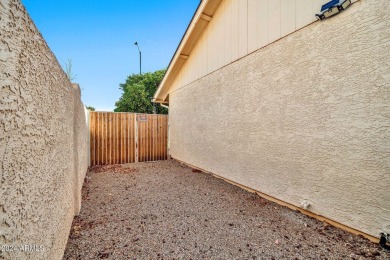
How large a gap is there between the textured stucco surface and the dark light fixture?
0.29 feet

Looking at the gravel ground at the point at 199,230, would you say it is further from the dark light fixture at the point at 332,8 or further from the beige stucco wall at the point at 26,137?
the dark light fixture at the point at 332,8

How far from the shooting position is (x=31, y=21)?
123 cm

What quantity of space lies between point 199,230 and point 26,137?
2518 millimetres

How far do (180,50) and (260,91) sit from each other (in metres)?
4.42

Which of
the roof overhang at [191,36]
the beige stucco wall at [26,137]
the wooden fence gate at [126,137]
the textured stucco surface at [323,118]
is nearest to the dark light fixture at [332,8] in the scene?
the textured stucco surface at [323,118]

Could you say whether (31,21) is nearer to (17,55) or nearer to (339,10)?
(17,55)

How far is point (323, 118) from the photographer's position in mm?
2959

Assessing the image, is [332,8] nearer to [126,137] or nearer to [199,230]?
[199,230]

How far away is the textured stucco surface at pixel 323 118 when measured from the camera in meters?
2.41

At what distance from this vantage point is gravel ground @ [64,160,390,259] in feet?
7.43

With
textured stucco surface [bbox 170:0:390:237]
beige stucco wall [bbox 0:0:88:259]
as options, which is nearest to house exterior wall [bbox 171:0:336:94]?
textured stucco surface [bbox 170:0:390:237]

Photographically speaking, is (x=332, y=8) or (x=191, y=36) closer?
(x=332, y=8)

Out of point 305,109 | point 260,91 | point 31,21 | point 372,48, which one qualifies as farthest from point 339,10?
point 31,21

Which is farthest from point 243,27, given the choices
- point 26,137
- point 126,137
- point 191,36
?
point 126,137
